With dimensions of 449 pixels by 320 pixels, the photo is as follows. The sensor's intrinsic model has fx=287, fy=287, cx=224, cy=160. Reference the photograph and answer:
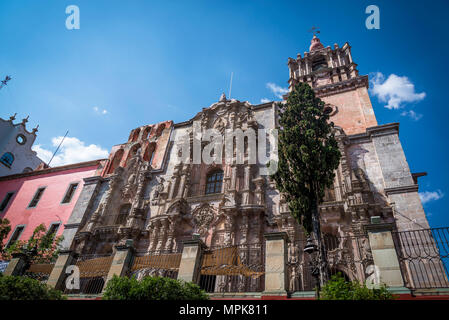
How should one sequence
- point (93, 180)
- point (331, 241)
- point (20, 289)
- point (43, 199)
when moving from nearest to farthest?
point (20, 289) < point (331, 241) < point (93, 180) < point (43, 199)

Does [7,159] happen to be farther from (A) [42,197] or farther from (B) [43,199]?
(B) [43,199]

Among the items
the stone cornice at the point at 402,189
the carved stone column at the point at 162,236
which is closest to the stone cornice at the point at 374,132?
the stone cornice at the point at 402,189

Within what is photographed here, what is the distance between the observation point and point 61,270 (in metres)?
12.8

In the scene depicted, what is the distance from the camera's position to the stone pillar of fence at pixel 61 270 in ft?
41.0

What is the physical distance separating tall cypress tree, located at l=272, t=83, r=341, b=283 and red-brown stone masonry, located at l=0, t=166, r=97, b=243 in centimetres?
1762

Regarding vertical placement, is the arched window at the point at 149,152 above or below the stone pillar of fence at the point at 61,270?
above

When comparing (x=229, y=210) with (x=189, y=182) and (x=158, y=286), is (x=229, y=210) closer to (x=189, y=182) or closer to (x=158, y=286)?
(x=189, y=182)

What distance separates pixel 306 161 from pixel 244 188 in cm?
570

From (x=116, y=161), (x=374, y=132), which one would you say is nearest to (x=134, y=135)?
(x=116, y=161)

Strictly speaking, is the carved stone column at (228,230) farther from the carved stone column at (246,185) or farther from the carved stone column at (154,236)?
the carved stone column at (154,236)

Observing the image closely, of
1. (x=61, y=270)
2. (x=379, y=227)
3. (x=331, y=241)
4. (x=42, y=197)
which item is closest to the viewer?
(x=379, y=227)

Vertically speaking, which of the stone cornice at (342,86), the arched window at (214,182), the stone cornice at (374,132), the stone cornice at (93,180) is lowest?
the arched window at (214,182)

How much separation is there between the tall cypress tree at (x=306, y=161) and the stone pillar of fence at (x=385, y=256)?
2.11m

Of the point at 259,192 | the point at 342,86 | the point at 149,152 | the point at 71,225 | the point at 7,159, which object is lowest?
the point at 71,225
